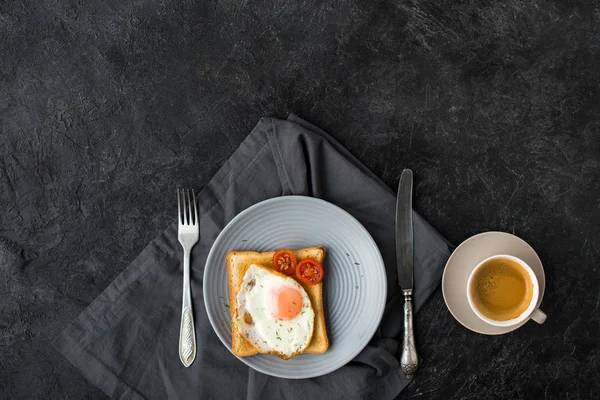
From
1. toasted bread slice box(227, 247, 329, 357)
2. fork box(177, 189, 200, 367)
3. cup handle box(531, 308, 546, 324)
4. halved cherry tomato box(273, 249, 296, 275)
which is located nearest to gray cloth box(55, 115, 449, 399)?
fork box(177, 189, 200, 367)

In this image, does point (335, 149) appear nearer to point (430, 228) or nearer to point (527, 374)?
point (430, 228)

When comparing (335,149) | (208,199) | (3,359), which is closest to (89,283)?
(3,359)

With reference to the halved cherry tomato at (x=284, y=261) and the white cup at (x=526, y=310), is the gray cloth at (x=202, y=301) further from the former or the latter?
the halved cherry tomato at (x=284, y=261)

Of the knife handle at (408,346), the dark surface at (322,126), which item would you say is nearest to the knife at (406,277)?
the knife handle at (408,346)

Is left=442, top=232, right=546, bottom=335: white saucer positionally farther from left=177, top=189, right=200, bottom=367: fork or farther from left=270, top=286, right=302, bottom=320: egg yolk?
left=177, top=189, right=200, bottom=367: fork

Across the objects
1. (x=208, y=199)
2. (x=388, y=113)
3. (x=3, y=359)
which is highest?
(x=388, y=113)

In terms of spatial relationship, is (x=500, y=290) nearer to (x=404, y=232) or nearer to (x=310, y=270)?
(x=404, y=232)
